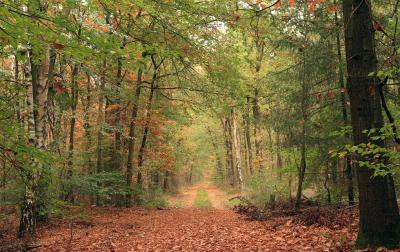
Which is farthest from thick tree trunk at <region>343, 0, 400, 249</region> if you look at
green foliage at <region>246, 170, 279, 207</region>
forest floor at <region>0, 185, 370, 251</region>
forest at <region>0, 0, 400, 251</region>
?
green foliage at <region>246, 170, 279, 207</region>

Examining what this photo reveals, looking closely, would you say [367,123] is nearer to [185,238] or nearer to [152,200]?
[185,238]

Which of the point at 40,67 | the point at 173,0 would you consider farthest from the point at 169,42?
the point at 40,67

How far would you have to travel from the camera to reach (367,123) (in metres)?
3.89

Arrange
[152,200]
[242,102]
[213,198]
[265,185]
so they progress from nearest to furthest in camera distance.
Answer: [242,102]
[265,185]
[152,200]
[213,198]

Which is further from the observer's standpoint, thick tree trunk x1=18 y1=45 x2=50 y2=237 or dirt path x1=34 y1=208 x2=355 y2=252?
thick tree trunk x1=18 y1=45 x2=50 y2=237

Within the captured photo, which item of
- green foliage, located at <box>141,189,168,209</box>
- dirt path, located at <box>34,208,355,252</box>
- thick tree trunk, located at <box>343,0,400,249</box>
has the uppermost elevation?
thick tree trunk, located at <box>343,0,400,249</box>

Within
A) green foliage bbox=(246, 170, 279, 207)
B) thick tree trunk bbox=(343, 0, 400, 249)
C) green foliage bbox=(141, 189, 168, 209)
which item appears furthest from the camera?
green foliage bbox=(141, 189, 168, 209)

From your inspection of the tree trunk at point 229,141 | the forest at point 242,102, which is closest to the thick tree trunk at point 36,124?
the forest at point 242,102

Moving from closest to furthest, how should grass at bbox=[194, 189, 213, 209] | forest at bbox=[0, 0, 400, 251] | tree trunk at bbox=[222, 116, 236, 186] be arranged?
1. forest at bbox=[0, 0, 400, 251]
2. grass at bbox=[194, 189, 213, 209]
3. tree trunk at bbox=[222, 116, 236, 186]

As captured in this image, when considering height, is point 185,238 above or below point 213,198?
above

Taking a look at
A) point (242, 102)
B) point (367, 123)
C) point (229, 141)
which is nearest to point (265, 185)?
point (242, 102)

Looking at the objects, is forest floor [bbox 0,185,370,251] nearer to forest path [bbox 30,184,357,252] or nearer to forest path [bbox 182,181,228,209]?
forest path [bbox 30,184,357,252]

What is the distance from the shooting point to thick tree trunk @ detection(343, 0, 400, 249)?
3.73 meters

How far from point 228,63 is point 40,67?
21.8ft
